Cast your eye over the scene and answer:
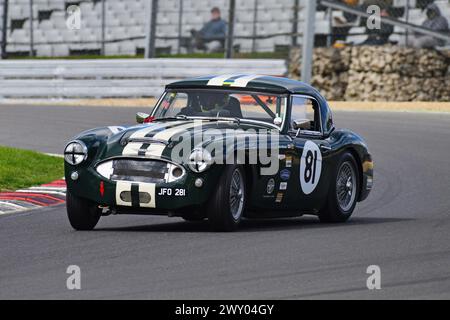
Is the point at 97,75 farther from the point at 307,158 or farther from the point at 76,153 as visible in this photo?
the point at 76,153

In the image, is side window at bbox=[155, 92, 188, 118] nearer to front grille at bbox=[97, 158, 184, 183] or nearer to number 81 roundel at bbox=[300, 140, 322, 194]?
number 81 roundel at bbox=[300, 140, 322, 194]

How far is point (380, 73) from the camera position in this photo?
24.1 m

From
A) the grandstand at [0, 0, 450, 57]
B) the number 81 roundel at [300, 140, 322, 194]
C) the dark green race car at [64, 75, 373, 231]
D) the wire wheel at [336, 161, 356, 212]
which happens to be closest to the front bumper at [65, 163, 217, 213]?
the dark green race car at [64, 75, 373, 231]

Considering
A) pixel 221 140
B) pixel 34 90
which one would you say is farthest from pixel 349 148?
pixel 34 90

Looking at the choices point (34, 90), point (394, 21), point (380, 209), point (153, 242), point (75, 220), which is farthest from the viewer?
point (34, 90)

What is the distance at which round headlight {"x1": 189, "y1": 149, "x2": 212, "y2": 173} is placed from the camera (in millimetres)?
8953

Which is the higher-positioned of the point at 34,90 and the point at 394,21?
the point at 394,21

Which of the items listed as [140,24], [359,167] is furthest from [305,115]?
[140,24]

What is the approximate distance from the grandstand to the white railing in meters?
0.58

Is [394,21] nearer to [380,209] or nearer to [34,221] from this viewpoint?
[380,209]

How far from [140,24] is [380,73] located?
17.0ft
